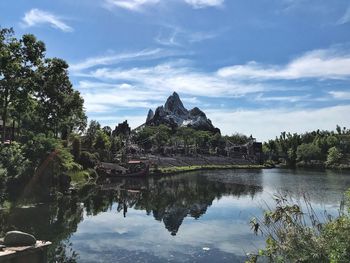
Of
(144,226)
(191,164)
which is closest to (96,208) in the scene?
(144,226)

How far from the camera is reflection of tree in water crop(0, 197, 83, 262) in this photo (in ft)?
68.5

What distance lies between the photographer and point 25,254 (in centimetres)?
1485

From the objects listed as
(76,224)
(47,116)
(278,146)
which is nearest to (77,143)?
(47,116)

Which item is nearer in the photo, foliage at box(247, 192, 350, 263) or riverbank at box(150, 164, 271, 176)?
foliage at box(247, 192, 350, 263)

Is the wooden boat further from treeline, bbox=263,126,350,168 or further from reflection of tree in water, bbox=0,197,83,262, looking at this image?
treeline, bbox=263,126,350,168

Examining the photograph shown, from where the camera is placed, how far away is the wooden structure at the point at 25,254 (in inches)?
550

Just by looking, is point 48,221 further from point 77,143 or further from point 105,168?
point 105,168

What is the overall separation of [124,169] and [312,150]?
8558cm

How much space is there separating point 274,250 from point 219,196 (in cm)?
3725

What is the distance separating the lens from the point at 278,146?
166750mm

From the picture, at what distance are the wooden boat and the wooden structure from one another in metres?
55.7

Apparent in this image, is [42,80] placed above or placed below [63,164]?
above

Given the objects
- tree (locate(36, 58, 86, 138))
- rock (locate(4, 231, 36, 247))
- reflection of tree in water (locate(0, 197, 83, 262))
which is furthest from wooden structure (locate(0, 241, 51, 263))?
tree (locate(36, 58, 86, 138))

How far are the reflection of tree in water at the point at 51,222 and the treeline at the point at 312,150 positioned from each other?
111 metres
